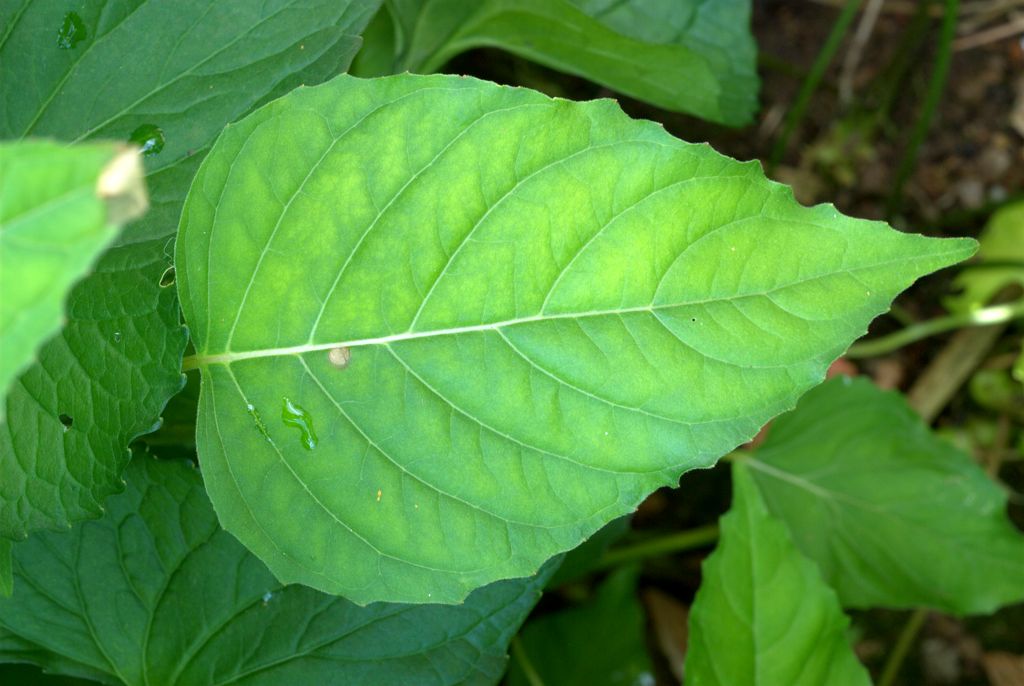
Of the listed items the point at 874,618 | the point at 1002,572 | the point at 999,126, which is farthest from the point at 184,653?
the point at 999,126

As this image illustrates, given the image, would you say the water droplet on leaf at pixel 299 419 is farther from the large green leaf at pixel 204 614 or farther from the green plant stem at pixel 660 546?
the green plant stem at pixel 660 546

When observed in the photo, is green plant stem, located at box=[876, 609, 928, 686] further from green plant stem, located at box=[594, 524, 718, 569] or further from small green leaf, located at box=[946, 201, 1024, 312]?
small green leaf, located at box=[946, 201, 1024, 312]

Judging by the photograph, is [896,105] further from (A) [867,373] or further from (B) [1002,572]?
(B) [1002,572]

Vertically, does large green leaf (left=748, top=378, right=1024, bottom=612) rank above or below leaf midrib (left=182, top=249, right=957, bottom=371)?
below

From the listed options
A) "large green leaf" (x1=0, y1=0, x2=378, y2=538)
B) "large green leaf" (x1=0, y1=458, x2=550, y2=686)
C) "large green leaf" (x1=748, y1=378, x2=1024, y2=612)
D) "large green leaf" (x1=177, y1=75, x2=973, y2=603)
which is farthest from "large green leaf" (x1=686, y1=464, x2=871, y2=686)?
"large green leaf" (x1=0, y1=0, x2=378, y2=538)

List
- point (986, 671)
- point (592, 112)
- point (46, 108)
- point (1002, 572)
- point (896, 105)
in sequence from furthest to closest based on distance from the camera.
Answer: point (896, 105) < point (986, 671) < point (1002, 572) < point (46, 108) < point (592, 112)

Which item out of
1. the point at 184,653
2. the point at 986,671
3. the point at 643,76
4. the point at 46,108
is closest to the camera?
the point at 46,108

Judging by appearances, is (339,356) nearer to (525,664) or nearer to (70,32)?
(70,32)
